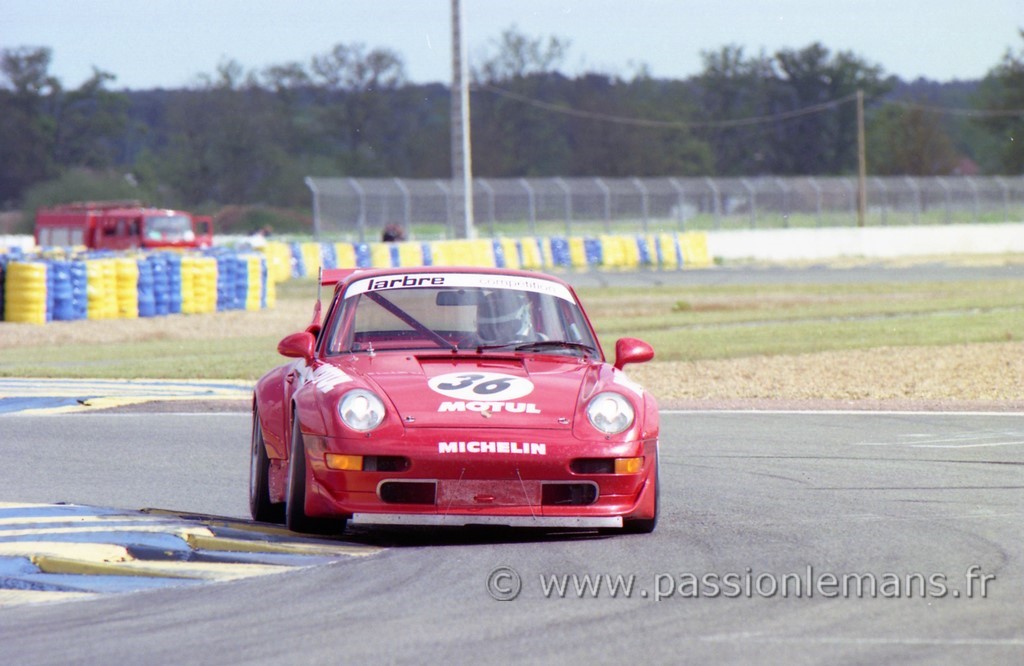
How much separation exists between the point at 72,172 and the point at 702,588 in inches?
3187

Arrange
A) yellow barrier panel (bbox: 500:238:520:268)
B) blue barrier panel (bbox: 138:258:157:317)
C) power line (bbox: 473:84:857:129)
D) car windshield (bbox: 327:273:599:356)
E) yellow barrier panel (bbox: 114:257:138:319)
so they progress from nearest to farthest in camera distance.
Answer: car windshield (bbox: 327:273:599:356) < yellow barrier panel (bbox: 114:257:138:319) < blue barrier panel (bbox: 138:258:157:317) < yellow barrier panel (bbox: 500:238:520:268) < power line (bbox: 473:84:857:129)

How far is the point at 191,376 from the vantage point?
53.5ft

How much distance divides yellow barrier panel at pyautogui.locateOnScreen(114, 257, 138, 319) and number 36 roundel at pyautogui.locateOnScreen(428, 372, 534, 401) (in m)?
20.1

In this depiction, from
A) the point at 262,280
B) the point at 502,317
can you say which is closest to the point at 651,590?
the point at 502,317

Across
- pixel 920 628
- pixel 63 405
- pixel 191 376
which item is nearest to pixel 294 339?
pixel 920 628

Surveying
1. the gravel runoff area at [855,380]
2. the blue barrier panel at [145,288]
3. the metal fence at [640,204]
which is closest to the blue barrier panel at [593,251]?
the metal fence at [640,204]

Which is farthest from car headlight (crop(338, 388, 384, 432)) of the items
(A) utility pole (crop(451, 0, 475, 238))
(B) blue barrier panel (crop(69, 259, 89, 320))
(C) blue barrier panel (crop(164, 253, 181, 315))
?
(A) utility pole (crop(451, 0, 475, 238))

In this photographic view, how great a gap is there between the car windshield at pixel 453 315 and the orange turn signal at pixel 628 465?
3.32ft

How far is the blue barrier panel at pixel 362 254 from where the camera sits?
1494 inches

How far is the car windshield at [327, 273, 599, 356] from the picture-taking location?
753cm

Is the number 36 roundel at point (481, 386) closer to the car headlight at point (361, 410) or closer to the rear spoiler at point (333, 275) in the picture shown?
the car headlight at point (361, 410)

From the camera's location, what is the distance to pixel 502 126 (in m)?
108

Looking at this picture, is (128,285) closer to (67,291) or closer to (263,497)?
(67,291)

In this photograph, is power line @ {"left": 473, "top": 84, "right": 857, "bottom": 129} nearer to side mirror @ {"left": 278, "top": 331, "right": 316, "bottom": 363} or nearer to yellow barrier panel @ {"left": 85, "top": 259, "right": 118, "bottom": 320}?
yellow barrier panel @ {"left": 85, "top": 259, "right": 118, "bottom": 320}
